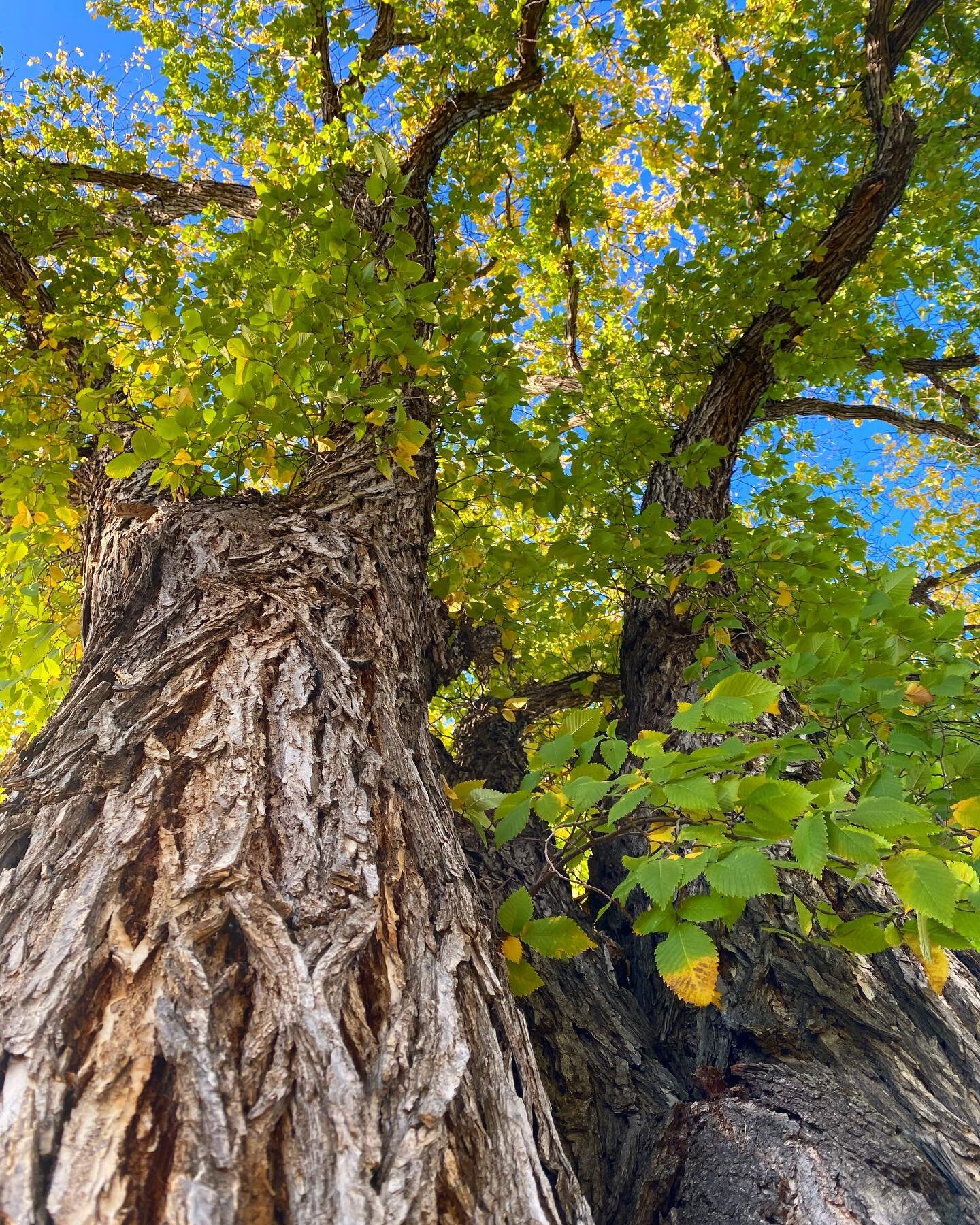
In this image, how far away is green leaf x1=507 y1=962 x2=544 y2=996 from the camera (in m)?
1.51

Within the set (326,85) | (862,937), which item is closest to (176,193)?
(326,85)

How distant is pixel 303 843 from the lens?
1334 millimetres

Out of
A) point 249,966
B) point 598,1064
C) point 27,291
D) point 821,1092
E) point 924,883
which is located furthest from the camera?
point 27,291

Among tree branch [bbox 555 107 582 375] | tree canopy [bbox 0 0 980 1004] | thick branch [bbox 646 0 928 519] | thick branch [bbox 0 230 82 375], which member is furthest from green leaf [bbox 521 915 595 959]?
tree branch [bbox 555 107 582 375]

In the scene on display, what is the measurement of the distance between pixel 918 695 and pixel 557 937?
1507mm

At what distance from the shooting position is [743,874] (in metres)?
1.30

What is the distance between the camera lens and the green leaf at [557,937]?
58.8 inches

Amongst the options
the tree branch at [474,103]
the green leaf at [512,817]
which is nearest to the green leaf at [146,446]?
the green leaf at [512,817]

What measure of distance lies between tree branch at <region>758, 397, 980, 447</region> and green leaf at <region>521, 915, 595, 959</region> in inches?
247

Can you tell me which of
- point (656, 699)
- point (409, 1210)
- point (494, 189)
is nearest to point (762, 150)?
point (494, 189)

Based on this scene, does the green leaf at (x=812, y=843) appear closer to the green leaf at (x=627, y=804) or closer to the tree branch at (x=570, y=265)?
the green leaf at (x=627, y=804)

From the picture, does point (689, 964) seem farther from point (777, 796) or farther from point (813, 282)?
point (813, 282)

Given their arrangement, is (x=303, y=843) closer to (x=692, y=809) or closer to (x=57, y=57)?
(x=692, y=809)

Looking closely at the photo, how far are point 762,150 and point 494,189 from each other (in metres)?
2.14
